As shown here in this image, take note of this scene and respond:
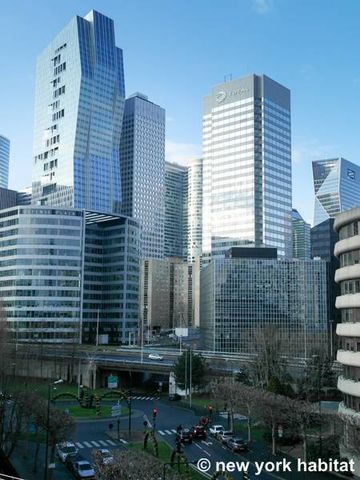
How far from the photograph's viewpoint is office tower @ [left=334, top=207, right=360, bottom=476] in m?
49.4

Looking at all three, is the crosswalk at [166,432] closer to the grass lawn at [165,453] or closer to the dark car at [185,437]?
the dark car at [185,437]

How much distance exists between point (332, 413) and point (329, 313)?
4576 inches

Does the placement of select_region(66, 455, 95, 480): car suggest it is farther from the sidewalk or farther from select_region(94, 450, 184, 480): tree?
select_region(94, 450, 184, 480): tree

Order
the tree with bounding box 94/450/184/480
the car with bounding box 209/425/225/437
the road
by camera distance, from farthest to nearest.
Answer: the car with bounding box 209/425/225/437 < the road < the tree with bounding box 94/450/184/480

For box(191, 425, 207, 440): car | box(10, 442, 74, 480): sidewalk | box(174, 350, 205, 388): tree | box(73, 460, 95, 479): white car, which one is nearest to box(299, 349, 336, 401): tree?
box(191, 425, 207, 440): car

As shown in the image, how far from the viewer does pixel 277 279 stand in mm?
161625

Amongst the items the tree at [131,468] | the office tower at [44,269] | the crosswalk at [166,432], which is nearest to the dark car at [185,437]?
the crosswalk at [166,432]

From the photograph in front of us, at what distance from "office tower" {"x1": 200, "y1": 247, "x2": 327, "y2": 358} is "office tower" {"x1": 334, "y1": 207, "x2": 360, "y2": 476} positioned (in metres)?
105

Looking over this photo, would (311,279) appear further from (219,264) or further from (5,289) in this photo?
(5,289)

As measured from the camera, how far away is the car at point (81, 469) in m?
48.0

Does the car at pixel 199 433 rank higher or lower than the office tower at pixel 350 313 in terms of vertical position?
lower

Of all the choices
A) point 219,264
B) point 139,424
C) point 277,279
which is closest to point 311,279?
point 277,279

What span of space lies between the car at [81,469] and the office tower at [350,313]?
22.1 m

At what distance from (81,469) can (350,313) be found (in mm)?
27881
